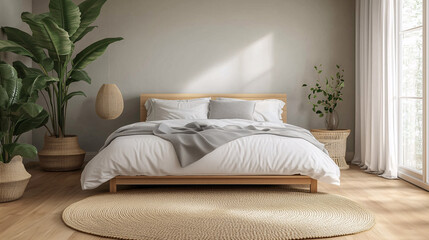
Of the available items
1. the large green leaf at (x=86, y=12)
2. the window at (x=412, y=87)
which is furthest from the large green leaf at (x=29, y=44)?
the window at (x=412, y=87)

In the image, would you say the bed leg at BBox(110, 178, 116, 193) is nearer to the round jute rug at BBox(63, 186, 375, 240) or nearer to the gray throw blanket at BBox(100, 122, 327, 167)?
the round jute rug at BBox(63, 186, 375, 240)

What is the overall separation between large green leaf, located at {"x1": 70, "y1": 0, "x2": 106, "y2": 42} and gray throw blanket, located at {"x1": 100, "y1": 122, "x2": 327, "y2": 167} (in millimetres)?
1646

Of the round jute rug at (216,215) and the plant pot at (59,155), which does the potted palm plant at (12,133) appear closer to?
the round jute rug at (216,215)

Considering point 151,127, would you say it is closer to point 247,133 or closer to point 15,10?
point 247,133

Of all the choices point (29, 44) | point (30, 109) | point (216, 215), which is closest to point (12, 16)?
point (29, 44)

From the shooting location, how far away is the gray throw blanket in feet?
11.8

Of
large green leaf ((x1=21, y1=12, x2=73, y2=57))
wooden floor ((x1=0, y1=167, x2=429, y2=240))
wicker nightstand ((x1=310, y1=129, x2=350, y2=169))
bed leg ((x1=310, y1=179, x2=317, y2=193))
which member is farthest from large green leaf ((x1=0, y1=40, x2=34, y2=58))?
wicker nightstand ((x1=310, y1=129, x2=350, y2=169))

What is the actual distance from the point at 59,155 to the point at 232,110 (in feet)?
7.09

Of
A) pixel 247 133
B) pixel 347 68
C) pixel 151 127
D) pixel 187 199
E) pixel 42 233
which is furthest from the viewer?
pixel 347 68

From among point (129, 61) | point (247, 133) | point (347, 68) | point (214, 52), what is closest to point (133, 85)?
point (129, 61)

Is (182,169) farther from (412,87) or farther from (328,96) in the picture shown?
(328,96)

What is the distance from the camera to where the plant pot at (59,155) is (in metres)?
4.99

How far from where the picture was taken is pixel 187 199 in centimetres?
353

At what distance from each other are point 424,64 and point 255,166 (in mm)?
1936
